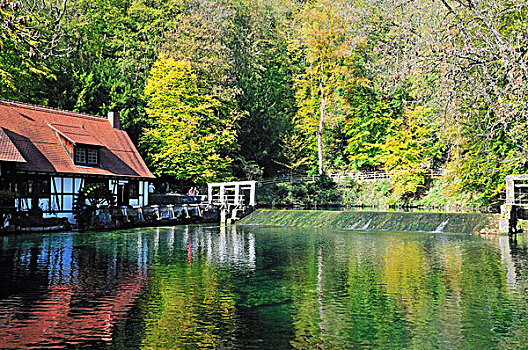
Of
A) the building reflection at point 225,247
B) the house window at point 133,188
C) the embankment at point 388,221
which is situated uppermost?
the house window at point 133,188

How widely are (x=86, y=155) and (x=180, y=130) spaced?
9.61 m

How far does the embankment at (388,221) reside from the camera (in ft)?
80.9

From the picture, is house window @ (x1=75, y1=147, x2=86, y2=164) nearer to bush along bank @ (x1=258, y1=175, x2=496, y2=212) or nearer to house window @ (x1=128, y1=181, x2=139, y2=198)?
house window @ (x1=128, y1=181, x2=139, y2=198)

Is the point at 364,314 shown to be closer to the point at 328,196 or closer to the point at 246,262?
the point at 246,262

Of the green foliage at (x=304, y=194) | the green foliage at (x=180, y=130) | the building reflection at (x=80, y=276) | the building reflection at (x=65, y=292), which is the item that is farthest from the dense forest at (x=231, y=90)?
the building reflection at (x=65, y=292)

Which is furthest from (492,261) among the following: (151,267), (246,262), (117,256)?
(117,256)

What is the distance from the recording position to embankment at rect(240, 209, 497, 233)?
24673 mm

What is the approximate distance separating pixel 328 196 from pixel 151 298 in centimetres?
3457

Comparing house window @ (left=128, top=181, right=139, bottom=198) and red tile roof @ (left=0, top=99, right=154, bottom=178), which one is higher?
red tile roof @ (left=0, top=99, right=154, bottom=178)

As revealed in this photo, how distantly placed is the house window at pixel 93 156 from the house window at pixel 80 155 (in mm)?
369

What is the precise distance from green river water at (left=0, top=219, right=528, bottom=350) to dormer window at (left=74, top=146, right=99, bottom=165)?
1174 cm

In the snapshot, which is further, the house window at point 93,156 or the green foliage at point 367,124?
the green foliage at point 367,124

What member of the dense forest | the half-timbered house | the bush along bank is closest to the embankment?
the dense forest

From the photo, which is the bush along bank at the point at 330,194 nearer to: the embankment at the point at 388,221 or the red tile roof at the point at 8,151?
the embankment at the point at 388,221
